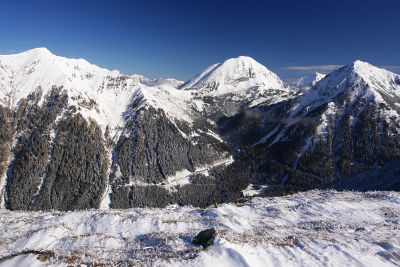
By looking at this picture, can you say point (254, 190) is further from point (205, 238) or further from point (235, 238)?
point (205, 238)

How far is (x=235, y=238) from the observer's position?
22.0m

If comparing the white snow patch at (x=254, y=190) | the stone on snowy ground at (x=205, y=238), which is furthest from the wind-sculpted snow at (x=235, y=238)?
the white snow patch at (x=254, y=190)

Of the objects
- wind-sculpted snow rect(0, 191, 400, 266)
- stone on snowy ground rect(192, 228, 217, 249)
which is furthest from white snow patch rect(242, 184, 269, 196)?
stone on snowy ground rect(192, 228, 217, 249)

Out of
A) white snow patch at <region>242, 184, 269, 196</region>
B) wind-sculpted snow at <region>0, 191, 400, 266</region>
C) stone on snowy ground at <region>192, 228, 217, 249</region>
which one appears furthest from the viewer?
white snow patch at <region>242, 184, 269, 196</region>

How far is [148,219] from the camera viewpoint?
34500 mm

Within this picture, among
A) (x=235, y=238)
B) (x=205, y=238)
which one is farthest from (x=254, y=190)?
(x=205, y=238)

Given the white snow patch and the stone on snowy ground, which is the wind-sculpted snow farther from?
the white snow patch

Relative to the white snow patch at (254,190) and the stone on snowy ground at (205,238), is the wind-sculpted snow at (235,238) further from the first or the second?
the white snow patch at (254,190)

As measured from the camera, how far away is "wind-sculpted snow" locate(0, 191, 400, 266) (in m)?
17.4

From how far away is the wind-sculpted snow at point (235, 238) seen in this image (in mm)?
17400

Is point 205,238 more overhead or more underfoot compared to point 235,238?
more overhead

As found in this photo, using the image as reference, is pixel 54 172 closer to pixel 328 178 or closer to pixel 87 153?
pixel 87 153

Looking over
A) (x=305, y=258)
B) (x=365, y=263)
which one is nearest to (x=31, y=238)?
(x=305, y=258)

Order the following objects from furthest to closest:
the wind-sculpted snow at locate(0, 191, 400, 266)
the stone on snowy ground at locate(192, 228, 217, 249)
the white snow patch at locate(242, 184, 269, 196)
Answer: the white snow patch at locate(242, 184, 269, 196)
the stone on snowy ground at locate(192, 228, 217, 249)
the wind-sculpted snow at locate(0, 191, 400, 266)
